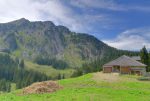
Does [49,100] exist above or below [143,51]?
below

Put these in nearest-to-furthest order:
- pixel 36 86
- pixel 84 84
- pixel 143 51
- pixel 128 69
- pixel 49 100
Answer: pixel 49 100 < pixel 36 86 < pixel 84 84 < pixel 128 69 < pixel 143 51

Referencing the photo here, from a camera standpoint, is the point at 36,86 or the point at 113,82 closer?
the point at 36,86

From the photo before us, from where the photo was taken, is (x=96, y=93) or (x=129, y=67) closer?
(x=96, y=93)

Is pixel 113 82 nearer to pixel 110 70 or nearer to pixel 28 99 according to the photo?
pixel 28 99

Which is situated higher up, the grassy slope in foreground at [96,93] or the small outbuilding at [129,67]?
the small outbuilding at [129,67]

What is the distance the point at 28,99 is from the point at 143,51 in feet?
396

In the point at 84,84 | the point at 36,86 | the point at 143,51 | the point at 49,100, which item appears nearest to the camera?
the point at 49,100

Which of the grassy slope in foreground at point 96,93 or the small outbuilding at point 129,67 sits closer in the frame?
the grassy slope in foreground at point 96,93

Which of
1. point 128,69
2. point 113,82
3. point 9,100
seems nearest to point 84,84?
point 113,82

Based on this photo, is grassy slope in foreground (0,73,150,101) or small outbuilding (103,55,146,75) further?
small outbuilding (103,55,146,75)

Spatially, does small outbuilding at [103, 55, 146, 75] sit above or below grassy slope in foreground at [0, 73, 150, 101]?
above

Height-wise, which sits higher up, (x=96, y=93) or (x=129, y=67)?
(x=129, y=67)

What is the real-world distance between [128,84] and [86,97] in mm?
21595

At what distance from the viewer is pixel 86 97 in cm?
4025
